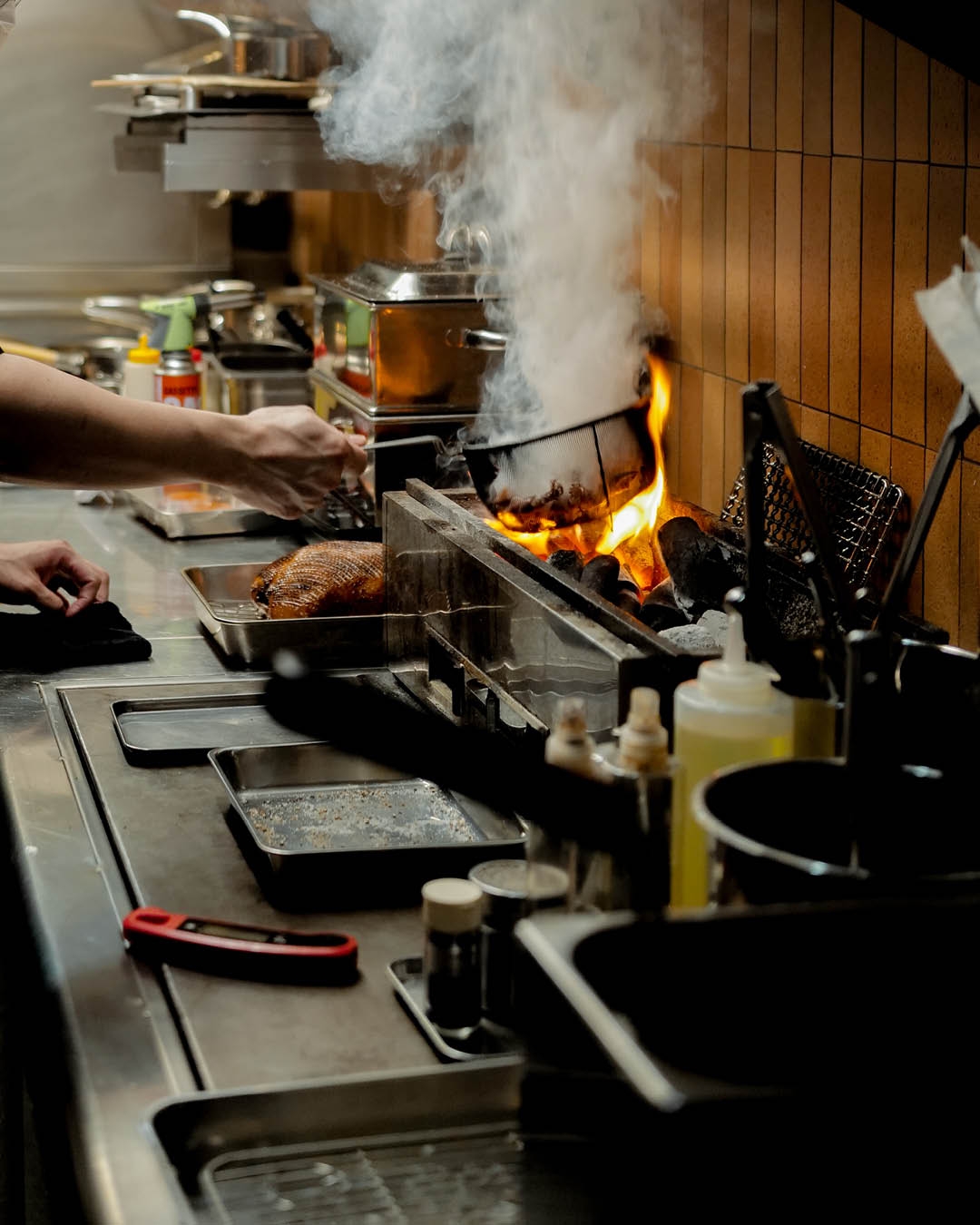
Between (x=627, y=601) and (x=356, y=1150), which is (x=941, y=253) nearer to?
(x=627, y=601)

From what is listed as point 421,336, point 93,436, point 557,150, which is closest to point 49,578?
point 93,436

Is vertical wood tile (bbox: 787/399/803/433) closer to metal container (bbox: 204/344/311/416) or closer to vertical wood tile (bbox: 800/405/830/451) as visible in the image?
vertical wood tile (bbox: 800/405/830/451)

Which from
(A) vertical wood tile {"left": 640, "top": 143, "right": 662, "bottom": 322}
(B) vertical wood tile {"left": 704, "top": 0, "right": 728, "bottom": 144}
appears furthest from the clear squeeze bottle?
(A) vertical wood tile {"left": 640, "top": 143, "right": 662, "bottom": 322}

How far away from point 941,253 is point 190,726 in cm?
106

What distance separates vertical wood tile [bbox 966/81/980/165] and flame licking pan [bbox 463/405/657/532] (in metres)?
0.70

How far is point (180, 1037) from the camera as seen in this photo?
3.92 ft

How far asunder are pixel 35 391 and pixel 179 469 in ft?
0.77

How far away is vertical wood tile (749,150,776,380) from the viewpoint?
2.24 m

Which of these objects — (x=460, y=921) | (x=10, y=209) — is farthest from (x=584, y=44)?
(x=10, y=209)

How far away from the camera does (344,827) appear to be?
1.64 metres

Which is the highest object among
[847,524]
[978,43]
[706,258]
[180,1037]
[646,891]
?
[978,43]

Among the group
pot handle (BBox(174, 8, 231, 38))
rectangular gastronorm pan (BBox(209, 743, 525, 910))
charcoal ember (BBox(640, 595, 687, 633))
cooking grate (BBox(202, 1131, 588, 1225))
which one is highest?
pot handle (BBox(174, 8, 231, 38))

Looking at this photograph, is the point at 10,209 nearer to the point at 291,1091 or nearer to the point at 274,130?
the point at 274,130

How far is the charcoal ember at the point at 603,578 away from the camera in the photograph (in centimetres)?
184
